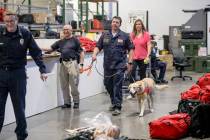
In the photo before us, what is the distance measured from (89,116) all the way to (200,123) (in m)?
2.23

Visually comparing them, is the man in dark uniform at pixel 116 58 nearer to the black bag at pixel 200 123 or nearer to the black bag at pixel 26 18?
the black bag at pixel 200 123

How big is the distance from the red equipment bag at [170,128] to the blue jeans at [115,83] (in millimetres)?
1659

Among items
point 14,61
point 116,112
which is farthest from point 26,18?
point 14,61

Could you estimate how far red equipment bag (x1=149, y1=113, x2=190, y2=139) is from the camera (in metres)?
5.85

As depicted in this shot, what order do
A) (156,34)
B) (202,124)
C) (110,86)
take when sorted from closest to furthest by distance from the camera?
(202,124)
(110,86)
(156,34)

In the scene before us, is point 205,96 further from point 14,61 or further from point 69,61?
point 14,61

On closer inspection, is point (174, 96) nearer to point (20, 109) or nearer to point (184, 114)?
point (184, 114)

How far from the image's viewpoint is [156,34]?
18.5 metres

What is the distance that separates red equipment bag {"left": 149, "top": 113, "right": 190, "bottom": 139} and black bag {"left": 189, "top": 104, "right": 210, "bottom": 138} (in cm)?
10

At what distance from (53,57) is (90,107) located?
3.98ft

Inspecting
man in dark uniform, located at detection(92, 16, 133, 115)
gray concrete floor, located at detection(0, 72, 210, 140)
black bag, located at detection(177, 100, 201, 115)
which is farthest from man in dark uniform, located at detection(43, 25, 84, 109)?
black bag, located at detection(177, 100, 201, 115)

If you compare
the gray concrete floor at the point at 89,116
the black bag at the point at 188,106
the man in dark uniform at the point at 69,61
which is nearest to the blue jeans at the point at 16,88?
the gray concrete floor at the point at 89,116

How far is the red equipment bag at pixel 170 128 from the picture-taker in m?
5.85

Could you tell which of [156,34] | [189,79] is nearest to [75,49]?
[189,79]
